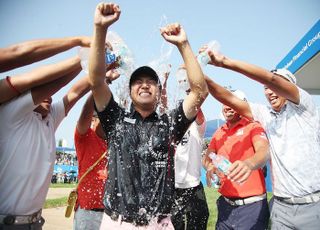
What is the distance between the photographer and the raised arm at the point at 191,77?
106 inches

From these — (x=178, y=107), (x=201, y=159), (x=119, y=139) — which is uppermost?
(x=178, y=107)

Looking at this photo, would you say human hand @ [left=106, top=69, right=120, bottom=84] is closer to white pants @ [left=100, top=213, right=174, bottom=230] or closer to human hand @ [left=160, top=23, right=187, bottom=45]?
human hand @ [left=160, top=23, right=187, bottom=45]

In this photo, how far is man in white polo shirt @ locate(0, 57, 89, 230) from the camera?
8.24ft

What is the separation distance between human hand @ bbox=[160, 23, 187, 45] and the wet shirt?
61 centimetres

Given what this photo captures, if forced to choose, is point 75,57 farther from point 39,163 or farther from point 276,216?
point 276,216

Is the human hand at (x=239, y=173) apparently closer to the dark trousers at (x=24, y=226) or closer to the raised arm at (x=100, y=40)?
the raised arm at (x=100, y=40)

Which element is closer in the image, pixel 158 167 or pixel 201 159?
pixel 158 167

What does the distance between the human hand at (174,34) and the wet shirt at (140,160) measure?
606 mm

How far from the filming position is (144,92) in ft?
9.57

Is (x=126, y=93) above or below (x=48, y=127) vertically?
above

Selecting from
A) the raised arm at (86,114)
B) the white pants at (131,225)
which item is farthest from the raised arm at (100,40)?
the white pants at (131,225)

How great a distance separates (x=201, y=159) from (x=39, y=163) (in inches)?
102

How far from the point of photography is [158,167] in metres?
2.61

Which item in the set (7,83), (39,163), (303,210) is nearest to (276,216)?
(303,210)
